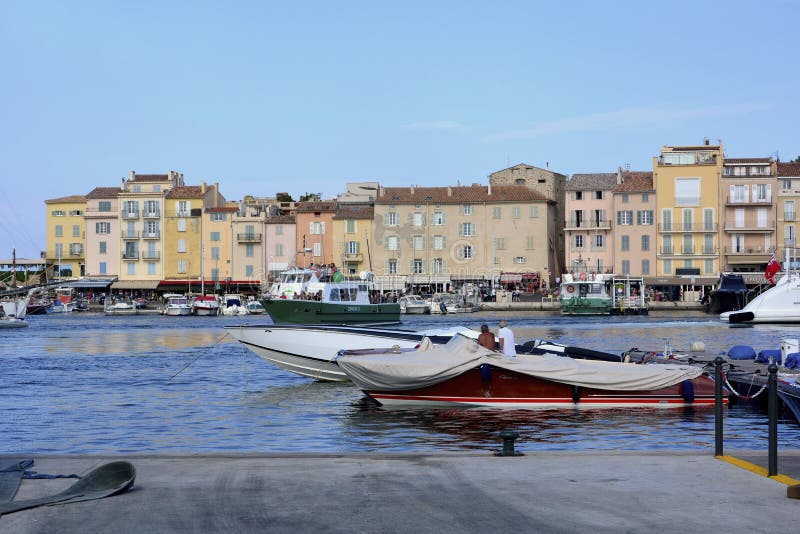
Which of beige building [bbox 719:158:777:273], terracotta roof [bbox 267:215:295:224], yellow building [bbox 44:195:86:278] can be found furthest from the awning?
beige building [bbox 719:158:777:273]

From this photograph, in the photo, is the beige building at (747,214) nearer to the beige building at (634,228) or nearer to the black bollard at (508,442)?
the beige building at (634,228)

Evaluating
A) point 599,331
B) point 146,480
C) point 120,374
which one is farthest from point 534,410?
point 599,331

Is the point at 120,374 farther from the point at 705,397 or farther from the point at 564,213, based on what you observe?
the point at 564,213

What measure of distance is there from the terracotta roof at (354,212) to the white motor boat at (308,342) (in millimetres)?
83538

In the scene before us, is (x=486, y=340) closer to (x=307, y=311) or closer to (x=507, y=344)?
(x=507, y=344)

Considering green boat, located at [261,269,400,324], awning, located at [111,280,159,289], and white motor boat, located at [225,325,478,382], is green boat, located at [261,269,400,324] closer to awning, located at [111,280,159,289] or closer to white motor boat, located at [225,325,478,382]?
white motor boat, located at [225,325,478,382]

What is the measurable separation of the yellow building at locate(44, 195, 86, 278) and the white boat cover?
364 feet

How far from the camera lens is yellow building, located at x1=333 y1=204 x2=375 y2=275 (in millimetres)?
113312

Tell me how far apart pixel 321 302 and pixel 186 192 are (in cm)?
6390

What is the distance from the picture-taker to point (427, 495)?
985 cm

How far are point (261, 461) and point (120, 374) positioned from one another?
25.7m

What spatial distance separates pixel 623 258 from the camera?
106500mm

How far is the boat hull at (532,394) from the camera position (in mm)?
22422

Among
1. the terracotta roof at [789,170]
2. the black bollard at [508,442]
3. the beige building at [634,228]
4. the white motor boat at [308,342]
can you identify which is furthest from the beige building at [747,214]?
the black bollard at [508,442]
